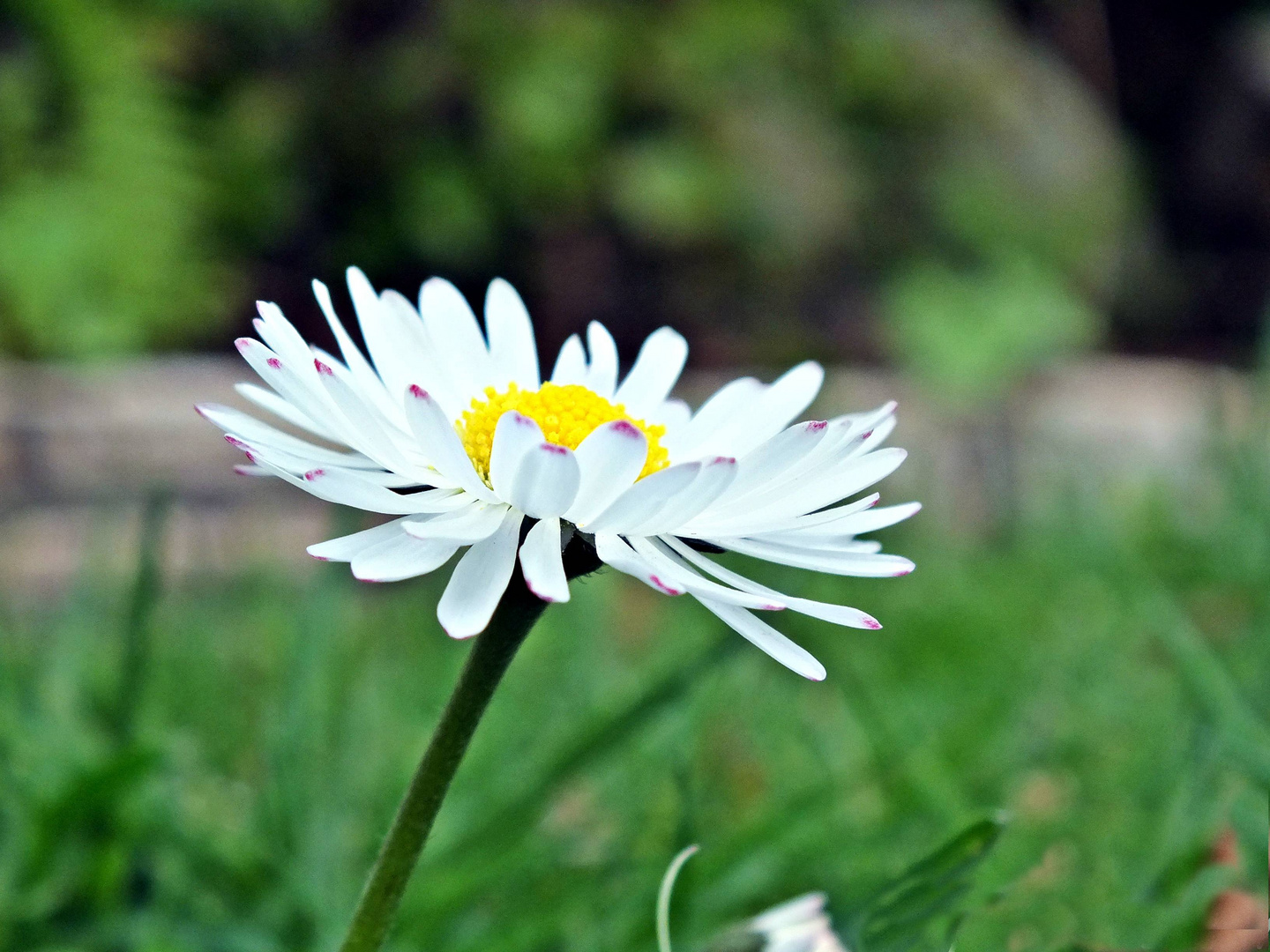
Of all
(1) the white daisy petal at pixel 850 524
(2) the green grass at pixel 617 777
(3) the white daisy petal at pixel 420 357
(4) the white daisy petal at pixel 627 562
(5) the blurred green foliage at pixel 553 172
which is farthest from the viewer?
(5) the blurred green foliage at pixel 553 172

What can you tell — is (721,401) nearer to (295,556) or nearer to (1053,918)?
(1053,918)

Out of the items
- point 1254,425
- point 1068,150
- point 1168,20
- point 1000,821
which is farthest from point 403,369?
point 1168,20

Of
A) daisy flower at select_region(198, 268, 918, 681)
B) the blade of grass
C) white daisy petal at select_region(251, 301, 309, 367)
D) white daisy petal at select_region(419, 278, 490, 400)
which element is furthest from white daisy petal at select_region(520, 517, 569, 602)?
the blade of grass

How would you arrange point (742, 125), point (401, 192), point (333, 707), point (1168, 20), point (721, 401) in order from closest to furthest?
point (721, 401)
point (333, 707)
point (401, 192)
point (742, 125)
point (1168, 20)

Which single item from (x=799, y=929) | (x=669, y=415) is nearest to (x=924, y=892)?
(x=799, y=929)

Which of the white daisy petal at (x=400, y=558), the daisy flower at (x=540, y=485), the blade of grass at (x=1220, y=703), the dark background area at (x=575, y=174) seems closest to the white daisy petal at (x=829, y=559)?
the daisy flower at (x=540, y=485)

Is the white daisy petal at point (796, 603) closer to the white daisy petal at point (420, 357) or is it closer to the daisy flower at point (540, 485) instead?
the daisy flower at point (540, 485)
